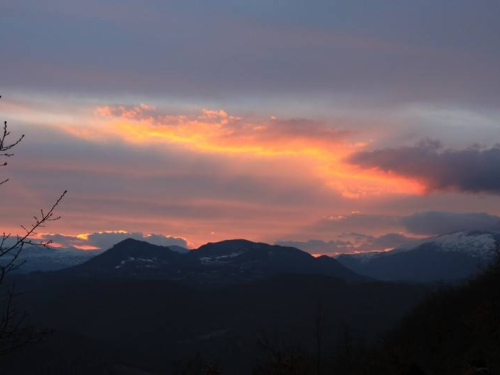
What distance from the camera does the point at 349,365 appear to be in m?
57.9

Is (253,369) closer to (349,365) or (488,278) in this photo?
(349,365)

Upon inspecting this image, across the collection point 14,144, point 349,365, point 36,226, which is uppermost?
point 14,144

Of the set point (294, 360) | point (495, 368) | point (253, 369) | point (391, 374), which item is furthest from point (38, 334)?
point (253, 369)

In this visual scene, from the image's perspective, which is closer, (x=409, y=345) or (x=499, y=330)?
(x=499, y=330)

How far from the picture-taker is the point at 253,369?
5128 cm

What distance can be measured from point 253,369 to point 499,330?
72.5 feet

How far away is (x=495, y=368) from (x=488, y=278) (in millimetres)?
28032

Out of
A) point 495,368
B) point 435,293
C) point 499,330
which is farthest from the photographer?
point 435,293

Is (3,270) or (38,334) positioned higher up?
(3,270)

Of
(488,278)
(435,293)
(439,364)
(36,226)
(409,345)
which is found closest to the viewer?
(36,226)

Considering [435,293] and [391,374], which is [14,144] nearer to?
[391,374]

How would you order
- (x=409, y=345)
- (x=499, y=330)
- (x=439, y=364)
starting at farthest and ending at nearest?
(x=409, y=345), (x=439, y=364), (x=499, y=330)

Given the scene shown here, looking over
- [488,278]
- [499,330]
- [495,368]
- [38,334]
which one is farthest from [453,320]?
[38,334]

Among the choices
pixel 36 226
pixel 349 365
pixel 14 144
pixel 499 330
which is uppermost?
pixel 14 144
